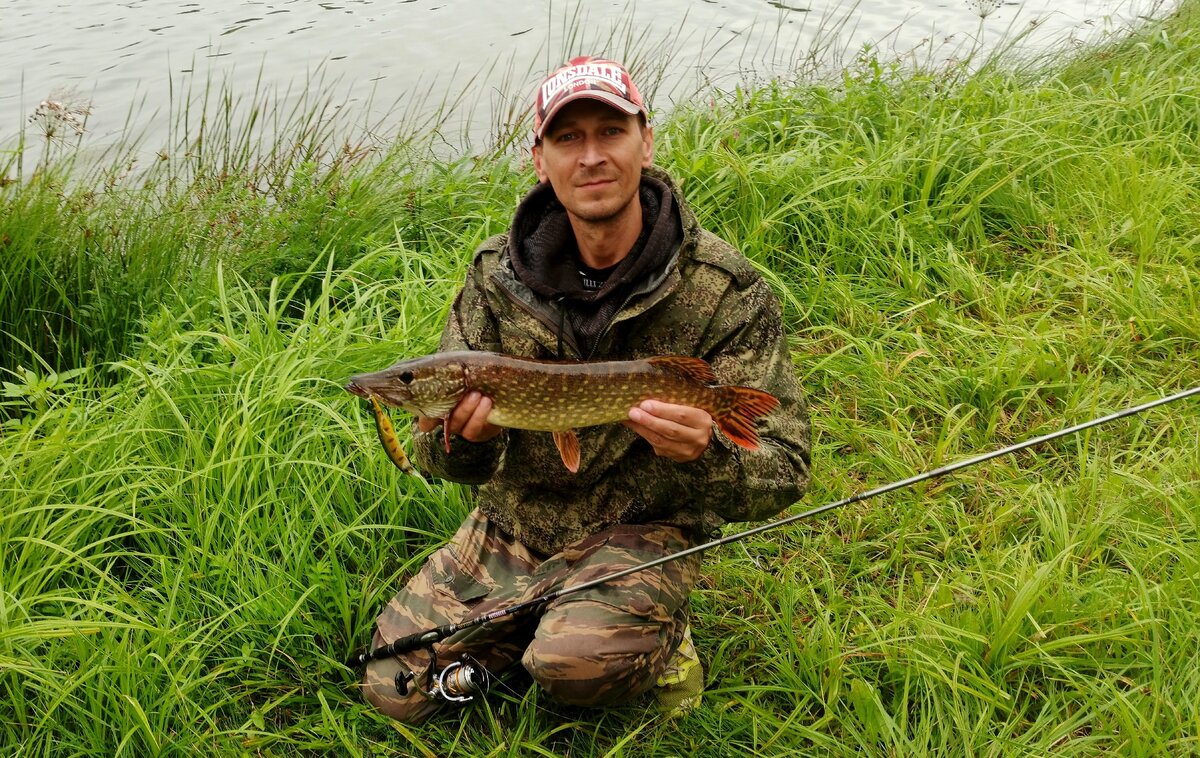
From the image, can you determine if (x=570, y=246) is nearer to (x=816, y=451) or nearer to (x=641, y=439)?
(x=641, y=439)

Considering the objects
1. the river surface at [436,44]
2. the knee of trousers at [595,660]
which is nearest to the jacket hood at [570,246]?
the knee of trousers at [595,660]

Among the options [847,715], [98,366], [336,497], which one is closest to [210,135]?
[98,366]

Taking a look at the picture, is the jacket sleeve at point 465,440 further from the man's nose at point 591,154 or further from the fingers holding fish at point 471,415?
the man's nose at point 591,154

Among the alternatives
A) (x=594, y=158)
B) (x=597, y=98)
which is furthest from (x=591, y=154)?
(x=597, y=98)

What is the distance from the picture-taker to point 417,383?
93.3 inches

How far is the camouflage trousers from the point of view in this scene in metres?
2.56

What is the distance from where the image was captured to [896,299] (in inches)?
165

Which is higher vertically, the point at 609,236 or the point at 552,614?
the point at 609,236

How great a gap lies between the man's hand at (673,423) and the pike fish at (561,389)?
0.14 feet

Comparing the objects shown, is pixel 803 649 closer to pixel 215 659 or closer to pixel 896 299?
pixel 215 659

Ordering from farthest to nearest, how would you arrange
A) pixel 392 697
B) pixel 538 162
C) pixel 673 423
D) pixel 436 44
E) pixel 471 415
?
pixel 436 44, pixel 538 162, pixel 392 697, pixel 471 415, pixel 673 423

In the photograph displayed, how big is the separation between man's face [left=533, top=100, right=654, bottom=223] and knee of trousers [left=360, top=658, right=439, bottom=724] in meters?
1.36

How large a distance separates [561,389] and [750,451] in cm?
52

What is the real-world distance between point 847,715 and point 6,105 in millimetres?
7000
